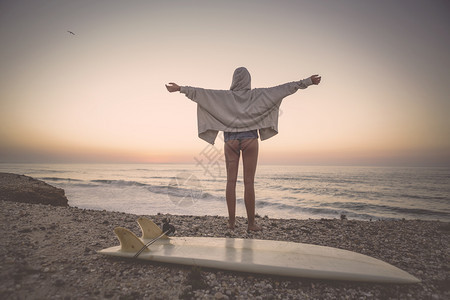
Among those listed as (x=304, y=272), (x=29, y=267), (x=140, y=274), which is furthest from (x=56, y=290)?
(x=304, y=272)

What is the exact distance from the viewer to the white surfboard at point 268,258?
75.5 inches

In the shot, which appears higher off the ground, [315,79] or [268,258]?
[315,79]

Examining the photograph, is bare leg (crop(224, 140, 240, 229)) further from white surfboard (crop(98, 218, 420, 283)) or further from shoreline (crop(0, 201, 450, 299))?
white surfboard (crop(98, 218, 420, 283))

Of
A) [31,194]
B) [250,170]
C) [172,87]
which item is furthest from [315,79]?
[31,194]

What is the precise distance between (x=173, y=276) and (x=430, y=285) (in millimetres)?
2285

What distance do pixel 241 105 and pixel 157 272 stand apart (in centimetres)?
254

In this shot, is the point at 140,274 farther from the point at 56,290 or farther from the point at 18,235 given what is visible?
the point at 18,235

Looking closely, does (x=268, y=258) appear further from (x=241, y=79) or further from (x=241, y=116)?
(x=241, y=79)

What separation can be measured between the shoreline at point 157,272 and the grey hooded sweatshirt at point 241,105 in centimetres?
173

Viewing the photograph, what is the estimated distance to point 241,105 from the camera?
3488 mm

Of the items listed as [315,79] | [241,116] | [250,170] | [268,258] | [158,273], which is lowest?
[158,273]

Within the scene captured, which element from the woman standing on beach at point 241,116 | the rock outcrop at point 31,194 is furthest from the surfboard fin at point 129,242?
the rock outcrop at point 31,194

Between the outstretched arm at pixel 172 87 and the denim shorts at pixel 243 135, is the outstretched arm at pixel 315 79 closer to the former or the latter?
the denim shorts at pixel 243 135

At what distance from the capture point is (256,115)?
3.43m
